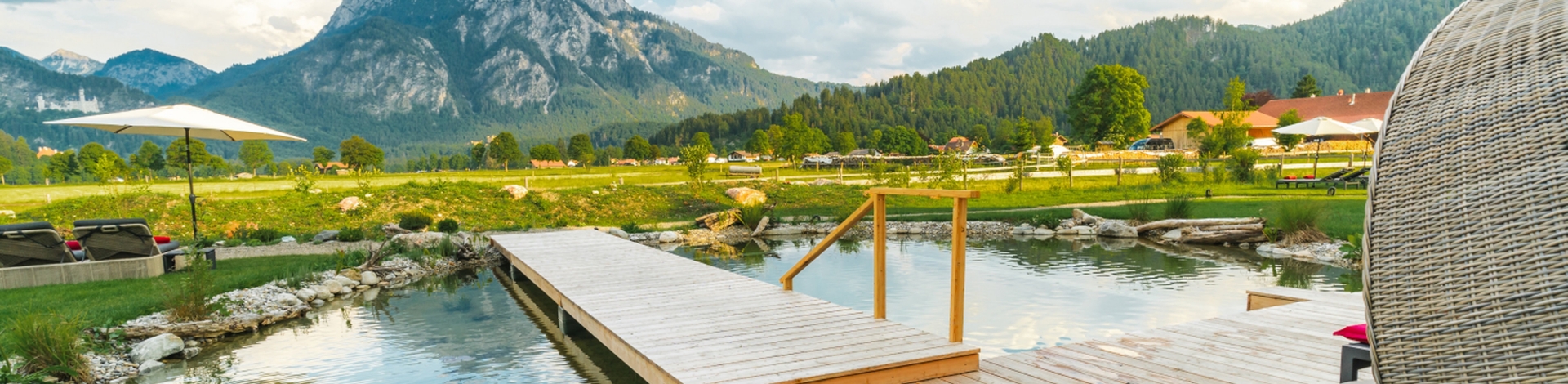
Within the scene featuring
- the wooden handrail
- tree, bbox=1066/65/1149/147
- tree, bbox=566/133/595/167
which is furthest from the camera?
tree, bbox=566/133/595/167

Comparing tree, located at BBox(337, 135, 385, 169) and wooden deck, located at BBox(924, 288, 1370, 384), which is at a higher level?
tree, located at BBox(337, 135, 385, 169)

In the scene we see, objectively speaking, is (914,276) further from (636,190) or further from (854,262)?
(636,190)

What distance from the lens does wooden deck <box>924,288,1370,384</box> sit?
425 centimetres

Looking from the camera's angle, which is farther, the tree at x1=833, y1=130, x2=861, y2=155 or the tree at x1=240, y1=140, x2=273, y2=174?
the tree at x1=833, y1=130, x2=861, y2=155

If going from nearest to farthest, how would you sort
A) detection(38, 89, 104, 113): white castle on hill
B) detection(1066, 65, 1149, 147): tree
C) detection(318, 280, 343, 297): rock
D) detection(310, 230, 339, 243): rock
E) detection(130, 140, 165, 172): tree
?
detection(318, 280, 343, 297): rock, detection(310, 230, 339, 243): rock, detection(130, 140, 165, 172): tree, detection(1066, 65, 1149, 147): tree, detection(38, 89, 104, 113): white castle on hill

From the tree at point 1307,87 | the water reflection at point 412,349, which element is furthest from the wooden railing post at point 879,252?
the tree at point 1307,87

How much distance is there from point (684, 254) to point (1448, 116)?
41.0 feet

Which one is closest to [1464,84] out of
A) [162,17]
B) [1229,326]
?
[1229,326]

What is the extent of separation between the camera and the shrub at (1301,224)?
12547 mm

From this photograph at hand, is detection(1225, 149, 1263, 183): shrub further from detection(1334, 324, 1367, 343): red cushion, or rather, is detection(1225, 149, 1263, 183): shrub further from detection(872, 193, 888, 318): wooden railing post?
detection(1334, 324, 1367, 343): red cushion

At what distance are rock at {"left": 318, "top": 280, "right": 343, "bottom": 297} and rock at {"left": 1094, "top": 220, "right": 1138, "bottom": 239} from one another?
12.9 meters

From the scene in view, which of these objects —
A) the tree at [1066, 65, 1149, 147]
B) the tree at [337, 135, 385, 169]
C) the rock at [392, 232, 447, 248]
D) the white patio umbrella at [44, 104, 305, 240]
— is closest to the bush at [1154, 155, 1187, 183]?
the rock at [392, 232, 447, 248]

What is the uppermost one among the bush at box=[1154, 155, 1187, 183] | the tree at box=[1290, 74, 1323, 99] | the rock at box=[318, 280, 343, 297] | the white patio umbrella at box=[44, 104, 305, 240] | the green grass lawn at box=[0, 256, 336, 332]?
the tree at box=[1290, 74, 1323, 99]

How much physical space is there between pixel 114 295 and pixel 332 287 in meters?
2.15
